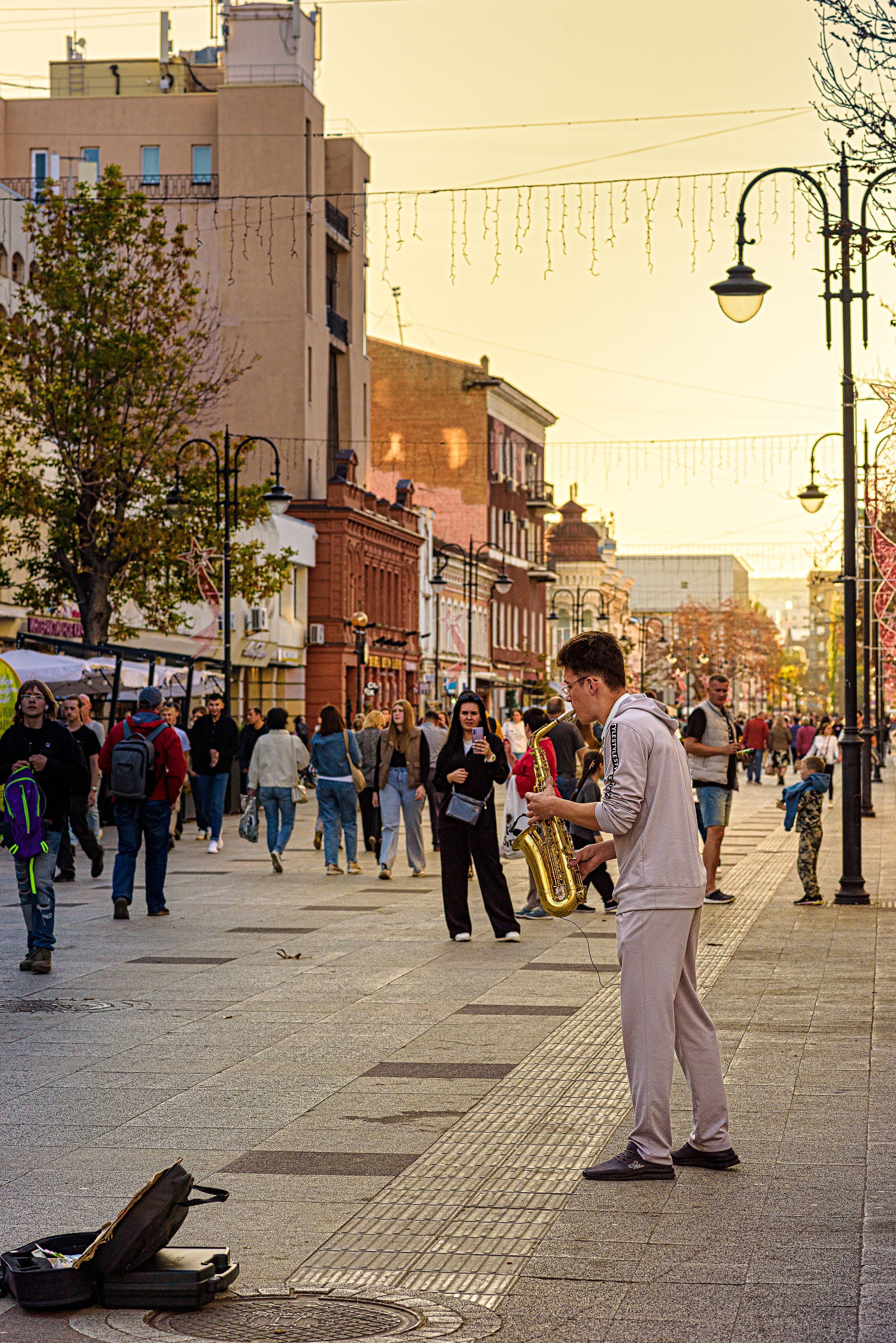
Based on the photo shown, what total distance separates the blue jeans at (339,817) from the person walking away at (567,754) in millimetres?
3669

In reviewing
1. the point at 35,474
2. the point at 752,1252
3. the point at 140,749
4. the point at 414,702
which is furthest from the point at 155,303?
the point at 414,702

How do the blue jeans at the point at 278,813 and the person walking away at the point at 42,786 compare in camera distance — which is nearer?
the person walking away at the point at 42,786

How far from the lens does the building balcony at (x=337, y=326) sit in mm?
64806

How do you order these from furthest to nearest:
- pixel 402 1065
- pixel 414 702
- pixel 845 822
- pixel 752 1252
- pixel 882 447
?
pixel 414 702 → pixel 845 822 → pixel 882 447 → pixel 402 1065 → pixel 752 1252

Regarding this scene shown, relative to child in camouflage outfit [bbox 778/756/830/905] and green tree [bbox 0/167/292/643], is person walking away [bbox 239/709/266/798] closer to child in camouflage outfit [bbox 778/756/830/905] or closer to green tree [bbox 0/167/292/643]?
green tree [bbox 0/167/292/643]

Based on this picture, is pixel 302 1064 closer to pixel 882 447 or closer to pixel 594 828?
pixel 594 828

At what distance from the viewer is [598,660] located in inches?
272

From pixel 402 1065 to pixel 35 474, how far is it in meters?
33.6

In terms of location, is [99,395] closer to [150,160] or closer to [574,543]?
[150,160]

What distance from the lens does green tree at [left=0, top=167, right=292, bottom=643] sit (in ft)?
108

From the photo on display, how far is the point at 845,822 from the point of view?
1680 cm

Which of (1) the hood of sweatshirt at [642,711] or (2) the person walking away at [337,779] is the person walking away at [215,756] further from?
(1) the hood of sweatshirt at [642,711]

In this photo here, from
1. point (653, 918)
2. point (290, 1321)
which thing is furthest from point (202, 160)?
point (290, 1321)

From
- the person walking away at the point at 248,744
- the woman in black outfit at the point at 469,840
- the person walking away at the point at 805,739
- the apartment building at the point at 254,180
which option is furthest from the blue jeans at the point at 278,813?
the apartment building at the point at 254,180
